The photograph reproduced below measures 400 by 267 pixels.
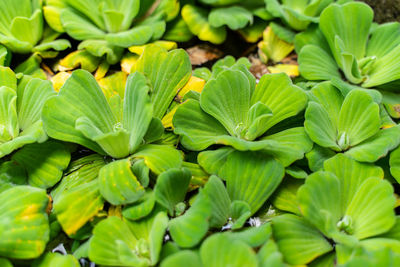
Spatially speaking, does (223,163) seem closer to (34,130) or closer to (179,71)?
(179,71)

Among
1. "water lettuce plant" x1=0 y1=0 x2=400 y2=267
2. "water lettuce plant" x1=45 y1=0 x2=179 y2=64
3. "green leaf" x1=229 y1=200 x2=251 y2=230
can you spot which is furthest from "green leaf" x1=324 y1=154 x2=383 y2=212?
"water lettuce plant" x1=45 y1=0 x2=179 y2=64

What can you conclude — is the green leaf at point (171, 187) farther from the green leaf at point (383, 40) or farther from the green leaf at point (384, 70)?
the green leaf at point (383, 40)

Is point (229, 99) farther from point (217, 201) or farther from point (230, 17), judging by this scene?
point (230, 17)

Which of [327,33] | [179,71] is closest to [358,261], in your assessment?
[179,71]

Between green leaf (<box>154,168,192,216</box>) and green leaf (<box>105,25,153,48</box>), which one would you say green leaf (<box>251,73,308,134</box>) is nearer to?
green leaf (<box>154,168,192,216</box>)

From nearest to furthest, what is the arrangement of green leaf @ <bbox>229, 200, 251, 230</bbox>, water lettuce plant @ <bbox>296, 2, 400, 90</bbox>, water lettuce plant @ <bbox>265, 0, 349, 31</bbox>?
green leaf @ <bbox>229, 200, 251, 230</bbox>
water lettuce plant @ <bbox>296, 2, 400, 90</bbox>
water lettuce plant @ <bbox>265, 0, 349, 31</bbox>

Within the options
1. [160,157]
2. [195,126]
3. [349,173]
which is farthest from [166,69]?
[349,173]
